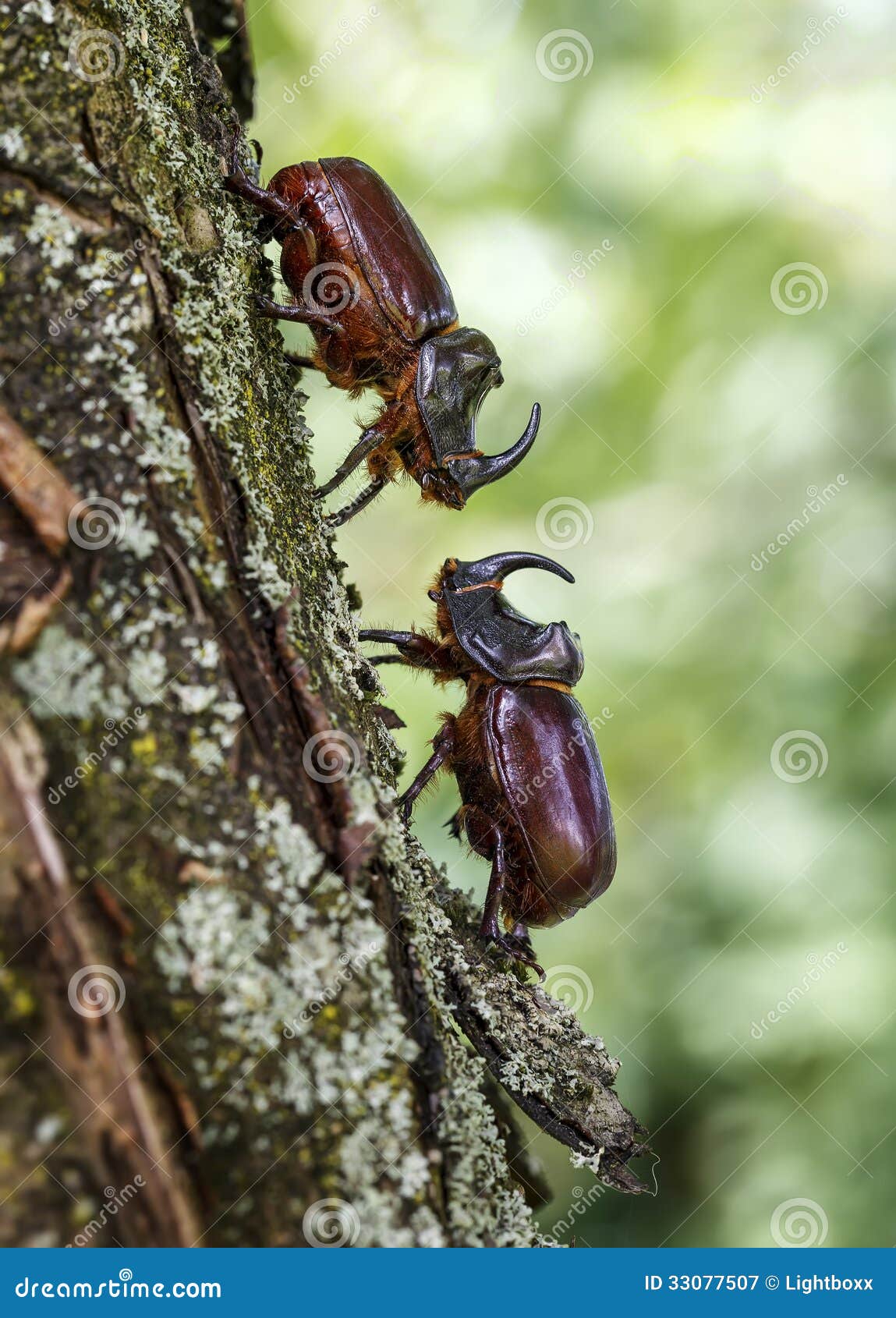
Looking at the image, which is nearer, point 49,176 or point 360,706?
point 49,176

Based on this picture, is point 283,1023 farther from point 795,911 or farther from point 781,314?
point 781,314

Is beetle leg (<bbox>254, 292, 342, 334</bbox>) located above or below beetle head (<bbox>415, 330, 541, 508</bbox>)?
below

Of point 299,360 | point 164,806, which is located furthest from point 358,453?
point 164,806

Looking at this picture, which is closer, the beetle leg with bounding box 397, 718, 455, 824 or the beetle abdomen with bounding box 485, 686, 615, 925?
the beetle leg with bounding box 397, 718, 455, 824

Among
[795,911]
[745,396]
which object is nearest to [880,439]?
[745,396]

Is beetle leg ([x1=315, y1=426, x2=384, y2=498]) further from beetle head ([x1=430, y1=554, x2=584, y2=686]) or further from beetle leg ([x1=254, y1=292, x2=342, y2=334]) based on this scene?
A: beetle head ([x1=430, y1=554, x2=584, y2=686])

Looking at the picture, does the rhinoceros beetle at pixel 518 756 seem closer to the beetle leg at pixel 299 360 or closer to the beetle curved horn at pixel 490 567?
the beetle curved horn at pixel 490 567

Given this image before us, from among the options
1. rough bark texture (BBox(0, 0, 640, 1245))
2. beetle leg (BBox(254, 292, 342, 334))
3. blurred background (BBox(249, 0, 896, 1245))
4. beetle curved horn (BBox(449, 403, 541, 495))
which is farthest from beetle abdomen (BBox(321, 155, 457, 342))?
blurred background (BBox(249, 0, 896, 1245))
